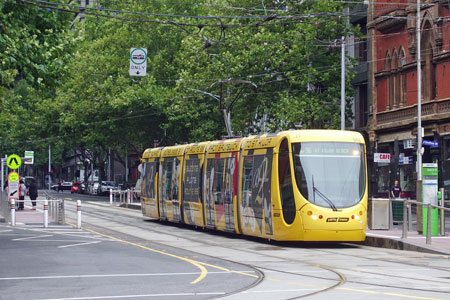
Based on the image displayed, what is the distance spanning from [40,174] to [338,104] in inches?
3504

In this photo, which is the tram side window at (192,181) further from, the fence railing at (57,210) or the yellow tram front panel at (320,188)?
the yellow tram front panel at (320,188)

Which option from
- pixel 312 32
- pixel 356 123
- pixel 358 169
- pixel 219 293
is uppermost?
pixel 312 32

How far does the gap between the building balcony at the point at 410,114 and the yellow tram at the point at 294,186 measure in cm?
1622

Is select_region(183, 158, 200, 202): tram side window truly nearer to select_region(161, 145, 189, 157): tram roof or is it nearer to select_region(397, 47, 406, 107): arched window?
select_region(161, 145, 189, 157): tram roof

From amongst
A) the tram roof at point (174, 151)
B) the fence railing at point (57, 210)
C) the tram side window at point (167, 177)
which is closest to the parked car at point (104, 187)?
the fence railing at point (57, 210)

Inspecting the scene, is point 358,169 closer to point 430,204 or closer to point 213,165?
point 430,204

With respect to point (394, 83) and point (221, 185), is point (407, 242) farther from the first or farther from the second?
point (394, 83)

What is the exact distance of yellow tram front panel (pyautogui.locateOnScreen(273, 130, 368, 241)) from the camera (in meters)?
22.9

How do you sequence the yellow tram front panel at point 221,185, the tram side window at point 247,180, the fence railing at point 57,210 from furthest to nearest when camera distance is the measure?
1. the fence railing at point 57,210
2. the yellow tram front panel at point 221,185
3. the tram side window at point 247,180

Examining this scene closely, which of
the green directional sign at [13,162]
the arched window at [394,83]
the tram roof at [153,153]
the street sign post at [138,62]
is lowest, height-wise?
the green directional sign at [13,162]

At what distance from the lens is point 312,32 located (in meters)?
45.8

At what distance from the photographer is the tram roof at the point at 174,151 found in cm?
3259

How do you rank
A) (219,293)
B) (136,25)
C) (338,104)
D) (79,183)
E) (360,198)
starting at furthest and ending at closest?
(79,183)
(136,25)
(338,104)
(360,198)
(219,293)

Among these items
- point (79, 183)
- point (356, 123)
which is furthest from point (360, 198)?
point (79, 183)
